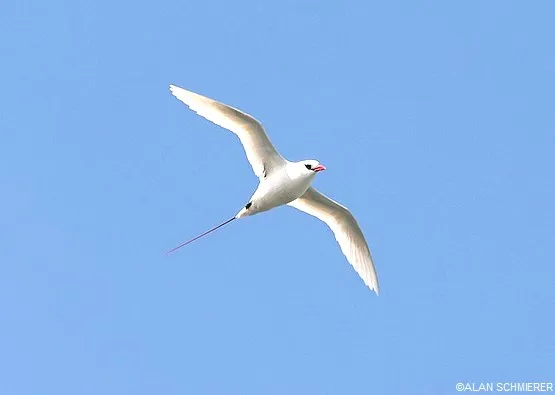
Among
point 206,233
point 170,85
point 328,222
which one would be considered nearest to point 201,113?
point 170,85

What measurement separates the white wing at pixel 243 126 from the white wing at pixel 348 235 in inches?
133

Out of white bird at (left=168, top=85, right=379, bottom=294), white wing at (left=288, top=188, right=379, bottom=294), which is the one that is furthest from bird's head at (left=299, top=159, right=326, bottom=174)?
white wing at (left=288, top=188, right=379, bottom=294)

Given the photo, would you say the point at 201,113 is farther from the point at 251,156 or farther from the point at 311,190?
the point at 311,190

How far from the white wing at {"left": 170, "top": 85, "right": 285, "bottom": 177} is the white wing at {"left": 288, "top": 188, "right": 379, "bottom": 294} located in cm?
338

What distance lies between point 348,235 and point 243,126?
5.75 meters

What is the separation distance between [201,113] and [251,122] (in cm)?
133

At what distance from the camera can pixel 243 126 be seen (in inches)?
1189

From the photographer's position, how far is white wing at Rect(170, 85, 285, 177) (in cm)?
2989

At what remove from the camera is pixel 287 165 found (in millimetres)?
30578

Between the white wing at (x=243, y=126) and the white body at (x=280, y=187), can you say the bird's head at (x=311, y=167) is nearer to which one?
the white body at (x=280, y=187)

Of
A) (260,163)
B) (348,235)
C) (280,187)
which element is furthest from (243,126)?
(348,235)

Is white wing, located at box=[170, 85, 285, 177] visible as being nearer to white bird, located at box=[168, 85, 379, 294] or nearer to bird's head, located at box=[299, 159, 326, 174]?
white bird, located at box=[168, 85, 379, 294]

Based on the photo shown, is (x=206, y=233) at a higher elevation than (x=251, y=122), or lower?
lower

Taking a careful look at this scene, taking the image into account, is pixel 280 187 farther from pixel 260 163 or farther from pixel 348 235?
pixel 348 235
